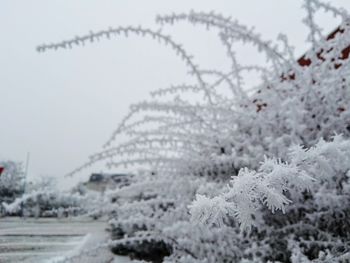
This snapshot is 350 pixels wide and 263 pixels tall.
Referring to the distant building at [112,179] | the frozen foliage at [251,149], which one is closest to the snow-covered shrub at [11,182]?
the distant building at [112,179]

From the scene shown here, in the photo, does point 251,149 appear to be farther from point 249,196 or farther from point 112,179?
point 112,179

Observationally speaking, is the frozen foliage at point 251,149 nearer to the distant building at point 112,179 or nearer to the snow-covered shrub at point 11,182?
the distant building at point 112,179

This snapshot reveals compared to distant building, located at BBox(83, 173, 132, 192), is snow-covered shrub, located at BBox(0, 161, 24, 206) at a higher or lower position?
higher

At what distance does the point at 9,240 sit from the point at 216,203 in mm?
2558

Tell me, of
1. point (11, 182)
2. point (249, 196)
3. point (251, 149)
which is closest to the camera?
point (249, 196)

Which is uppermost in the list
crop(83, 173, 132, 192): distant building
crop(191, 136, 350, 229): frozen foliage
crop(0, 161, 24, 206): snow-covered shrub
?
crop(0, 161, 24, 206): snow-covered shrub

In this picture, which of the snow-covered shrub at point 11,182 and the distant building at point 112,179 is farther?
the snow-covered shrub at point 11,182

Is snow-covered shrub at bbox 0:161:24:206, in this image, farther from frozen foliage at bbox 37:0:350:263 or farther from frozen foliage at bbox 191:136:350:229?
frozen foliage at bbox 191:136:350:229

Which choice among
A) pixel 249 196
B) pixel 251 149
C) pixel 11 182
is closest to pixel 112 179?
pixel 251 149

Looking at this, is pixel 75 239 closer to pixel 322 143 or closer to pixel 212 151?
pixel 212 151

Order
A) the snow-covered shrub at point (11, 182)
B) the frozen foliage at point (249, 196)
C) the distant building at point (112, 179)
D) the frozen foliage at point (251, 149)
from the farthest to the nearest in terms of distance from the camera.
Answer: the snow-covered shrub at point (11, 182) < the distant building at point (112, 179) < the frozen foliage at point (251, 149) < the frozen foliage at point (249, 196)

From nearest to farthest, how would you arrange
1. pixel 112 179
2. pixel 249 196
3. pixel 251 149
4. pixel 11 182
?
pixel 249 196 → pixel 251 149 → pixel 112 179 → pixel 11 182

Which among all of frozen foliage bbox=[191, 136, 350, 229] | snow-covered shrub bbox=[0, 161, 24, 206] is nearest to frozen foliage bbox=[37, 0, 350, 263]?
frozen foliage bbox=[191, 136, 350, 229]

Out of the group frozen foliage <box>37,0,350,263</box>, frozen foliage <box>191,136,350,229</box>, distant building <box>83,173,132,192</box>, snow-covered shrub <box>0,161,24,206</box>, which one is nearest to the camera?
frozen foliage <box>191,136,350,229</box>
